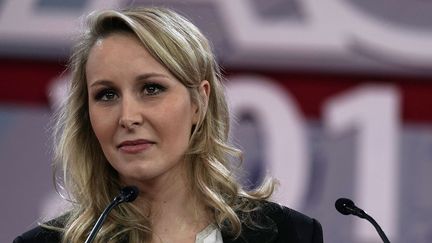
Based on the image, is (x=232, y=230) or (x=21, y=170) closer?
(x=232, y=230)

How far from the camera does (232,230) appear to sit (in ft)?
5.77

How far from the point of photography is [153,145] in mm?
1657

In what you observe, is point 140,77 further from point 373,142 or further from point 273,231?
point 373,142

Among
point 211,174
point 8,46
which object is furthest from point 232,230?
point 8,46

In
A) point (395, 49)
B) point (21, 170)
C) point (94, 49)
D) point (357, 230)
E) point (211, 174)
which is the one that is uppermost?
point (94, 49)

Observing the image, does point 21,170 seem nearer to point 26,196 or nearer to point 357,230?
point 26,196

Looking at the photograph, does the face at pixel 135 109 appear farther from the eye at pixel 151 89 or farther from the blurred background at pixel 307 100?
the blurred background at pixel 307 100

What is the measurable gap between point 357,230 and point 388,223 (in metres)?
0.09

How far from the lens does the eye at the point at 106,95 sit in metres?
1.67

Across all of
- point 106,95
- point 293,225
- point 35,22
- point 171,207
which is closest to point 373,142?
point 35,22

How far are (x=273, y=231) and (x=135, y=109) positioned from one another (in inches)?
13.2

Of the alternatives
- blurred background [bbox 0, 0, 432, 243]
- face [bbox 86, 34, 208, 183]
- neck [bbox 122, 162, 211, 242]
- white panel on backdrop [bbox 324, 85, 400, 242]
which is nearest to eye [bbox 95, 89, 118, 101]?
face [bbox 86, 34, 208, 183]

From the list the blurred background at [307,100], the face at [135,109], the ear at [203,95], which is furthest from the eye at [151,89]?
the blurred background at [307,100]

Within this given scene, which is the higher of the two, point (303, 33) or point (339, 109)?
point (303, 33)
